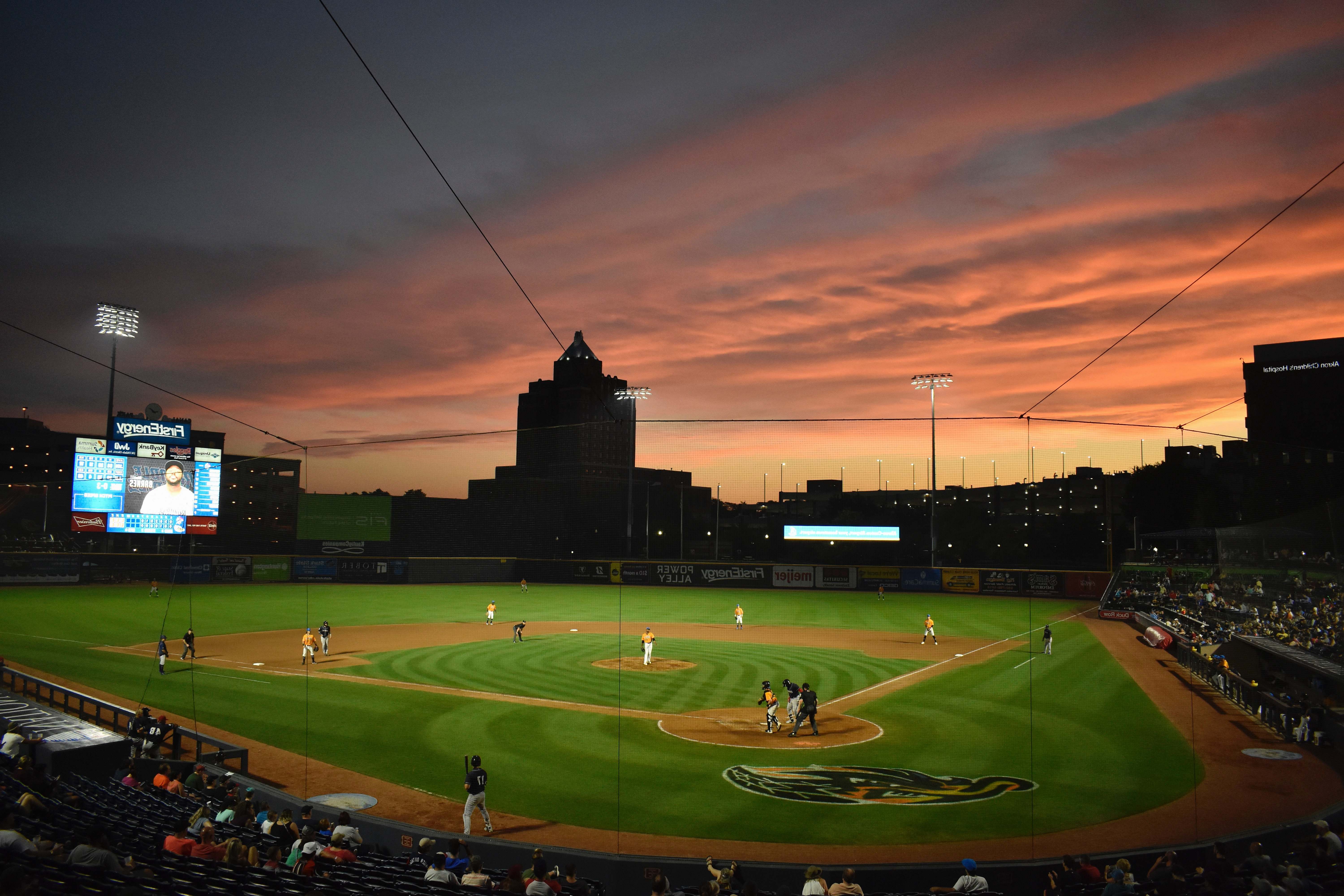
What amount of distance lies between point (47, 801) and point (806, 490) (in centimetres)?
1725

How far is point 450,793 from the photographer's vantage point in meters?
15.1

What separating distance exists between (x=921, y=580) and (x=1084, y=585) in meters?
10.2

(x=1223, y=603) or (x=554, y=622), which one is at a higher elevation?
(x=1223, y=603)

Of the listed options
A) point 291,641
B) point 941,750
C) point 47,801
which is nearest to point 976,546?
point 941,750

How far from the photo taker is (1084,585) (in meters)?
51.2

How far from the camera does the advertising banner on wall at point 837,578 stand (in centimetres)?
5731

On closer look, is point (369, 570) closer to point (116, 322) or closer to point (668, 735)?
point (116, 322)

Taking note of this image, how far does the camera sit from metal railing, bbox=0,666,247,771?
15.1 metres

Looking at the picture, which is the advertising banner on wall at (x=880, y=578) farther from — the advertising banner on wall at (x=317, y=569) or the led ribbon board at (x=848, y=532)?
the advertising banner on wall at (x=317, y=569)

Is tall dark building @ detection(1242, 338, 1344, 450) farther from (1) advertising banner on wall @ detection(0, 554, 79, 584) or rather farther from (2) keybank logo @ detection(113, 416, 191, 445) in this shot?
(1) advertising banner on wall @ detection(0, 554, 79, 584)

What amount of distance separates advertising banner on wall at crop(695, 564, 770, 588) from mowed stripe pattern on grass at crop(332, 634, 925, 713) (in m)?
23.0

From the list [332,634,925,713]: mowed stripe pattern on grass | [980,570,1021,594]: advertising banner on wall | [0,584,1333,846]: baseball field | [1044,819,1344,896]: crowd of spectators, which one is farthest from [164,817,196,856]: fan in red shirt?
[980,570,1021,594]: advertising banner on wall

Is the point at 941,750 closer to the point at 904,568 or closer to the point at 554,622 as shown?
the point at 554,622

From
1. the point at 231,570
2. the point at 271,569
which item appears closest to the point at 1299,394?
the point at 271,569
